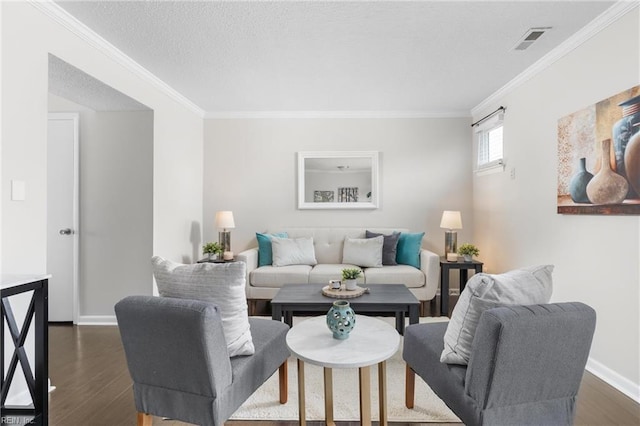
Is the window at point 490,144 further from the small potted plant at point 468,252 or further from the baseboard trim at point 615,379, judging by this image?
the baseboard trim at point 615,379

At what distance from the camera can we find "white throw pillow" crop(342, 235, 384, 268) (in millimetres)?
4055

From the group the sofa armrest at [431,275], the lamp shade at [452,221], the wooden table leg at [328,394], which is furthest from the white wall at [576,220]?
the wooden table leg at [328,394]

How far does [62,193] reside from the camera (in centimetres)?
341

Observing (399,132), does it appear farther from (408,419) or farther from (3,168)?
(3,168)

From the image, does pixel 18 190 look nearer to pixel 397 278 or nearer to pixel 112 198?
pixel 112 198

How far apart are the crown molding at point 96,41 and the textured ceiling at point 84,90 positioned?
242mm

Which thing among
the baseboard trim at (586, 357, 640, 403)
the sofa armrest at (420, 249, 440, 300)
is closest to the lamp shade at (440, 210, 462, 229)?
the sofa armrest at (420, 249, 440, 300)

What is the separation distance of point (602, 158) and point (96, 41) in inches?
148

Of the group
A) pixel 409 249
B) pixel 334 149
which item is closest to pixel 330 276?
pixel 409 249

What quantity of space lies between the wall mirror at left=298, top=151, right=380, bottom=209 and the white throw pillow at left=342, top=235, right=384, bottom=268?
0.65m

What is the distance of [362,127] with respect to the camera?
4.67 meters

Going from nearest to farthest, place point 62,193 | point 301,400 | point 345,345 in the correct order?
point 345,345
point 301,400
point 62,193

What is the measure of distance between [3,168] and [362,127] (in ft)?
12.3

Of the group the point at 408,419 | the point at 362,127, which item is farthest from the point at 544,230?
the point at 362,127
